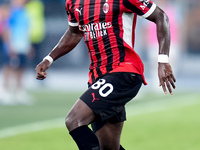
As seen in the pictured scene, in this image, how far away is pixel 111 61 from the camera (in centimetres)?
565

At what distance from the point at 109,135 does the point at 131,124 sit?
456cm

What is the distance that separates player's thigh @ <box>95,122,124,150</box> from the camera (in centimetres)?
581

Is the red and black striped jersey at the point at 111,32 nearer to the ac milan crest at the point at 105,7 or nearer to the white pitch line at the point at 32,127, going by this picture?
the ac milan crest at the point at 105,7

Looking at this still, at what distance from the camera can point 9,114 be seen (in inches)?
445

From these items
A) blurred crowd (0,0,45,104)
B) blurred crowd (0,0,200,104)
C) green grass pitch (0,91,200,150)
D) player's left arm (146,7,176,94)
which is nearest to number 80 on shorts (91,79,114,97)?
player's left arm (146,7,176,94)

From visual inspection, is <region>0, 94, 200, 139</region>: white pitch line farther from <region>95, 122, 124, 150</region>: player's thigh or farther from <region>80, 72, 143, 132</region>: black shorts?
<region>80, 72, 143, 132</region>: black shorts

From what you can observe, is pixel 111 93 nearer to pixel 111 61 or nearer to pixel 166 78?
pixel 111 61

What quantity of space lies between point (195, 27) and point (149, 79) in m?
4.05

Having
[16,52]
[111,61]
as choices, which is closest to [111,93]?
[111,61]

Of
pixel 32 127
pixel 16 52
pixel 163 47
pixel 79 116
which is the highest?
pixel 163 47

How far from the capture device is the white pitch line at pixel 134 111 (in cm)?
950

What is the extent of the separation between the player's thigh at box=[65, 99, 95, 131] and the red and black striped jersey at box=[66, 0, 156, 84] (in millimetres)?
476

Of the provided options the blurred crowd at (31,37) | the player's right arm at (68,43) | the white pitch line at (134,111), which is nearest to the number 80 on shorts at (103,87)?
the player's right arm at (68,43)

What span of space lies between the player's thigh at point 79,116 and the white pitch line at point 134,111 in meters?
3.93
